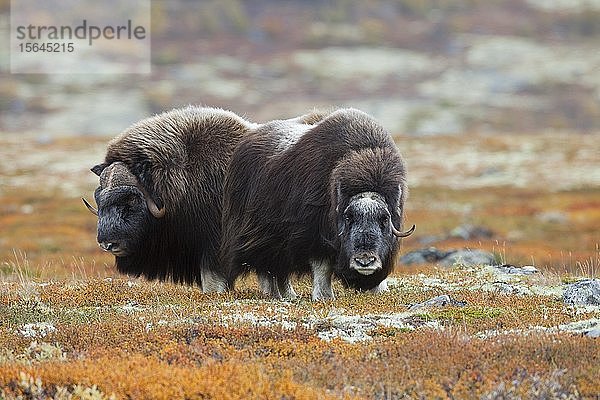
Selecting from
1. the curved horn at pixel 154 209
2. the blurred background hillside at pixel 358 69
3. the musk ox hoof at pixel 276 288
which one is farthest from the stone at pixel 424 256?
the blurred background hillside at pixel 358 69

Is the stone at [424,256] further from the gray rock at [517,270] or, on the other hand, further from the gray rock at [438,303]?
the gray rock at [438,303]

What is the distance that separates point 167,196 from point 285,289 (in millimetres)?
1781

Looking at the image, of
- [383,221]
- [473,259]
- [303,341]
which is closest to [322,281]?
[383,221]

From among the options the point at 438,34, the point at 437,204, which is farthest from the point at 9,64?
the point at 437,204

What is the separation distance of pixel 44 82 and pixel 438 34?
41864 millimetres

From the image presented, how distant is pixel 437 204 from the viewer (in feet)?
102

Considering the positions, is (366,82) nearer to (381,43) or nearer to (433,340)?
(381,43)

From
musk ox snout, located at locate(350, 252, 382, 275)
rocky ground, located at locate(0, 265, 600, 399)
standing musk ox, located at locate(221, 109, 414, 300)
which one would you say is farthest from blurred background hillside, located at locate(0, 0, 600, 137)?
musk ox snout, located at locate(350, 252, 382, 275)

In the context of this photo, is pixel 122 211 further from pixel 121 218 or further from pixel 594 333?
pixel 594 333

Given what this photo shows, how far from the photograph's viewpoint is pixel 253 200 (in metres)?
10.0

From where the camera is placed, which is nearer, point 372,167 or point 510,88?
point 372,167

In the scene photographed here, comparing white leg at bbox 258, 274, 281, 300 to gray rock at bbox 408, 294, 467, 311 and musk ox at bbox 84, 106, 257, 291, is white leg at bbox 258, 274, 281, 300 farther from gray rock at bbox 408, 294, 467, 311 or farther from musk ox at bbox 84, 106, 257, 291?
gray rock at bbox 408, 294, 467, 311

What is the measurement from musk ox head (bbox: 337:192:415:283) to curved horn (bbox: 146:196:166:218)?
2.39 metres

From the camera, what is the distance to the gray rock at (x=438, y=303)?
8.47 m
